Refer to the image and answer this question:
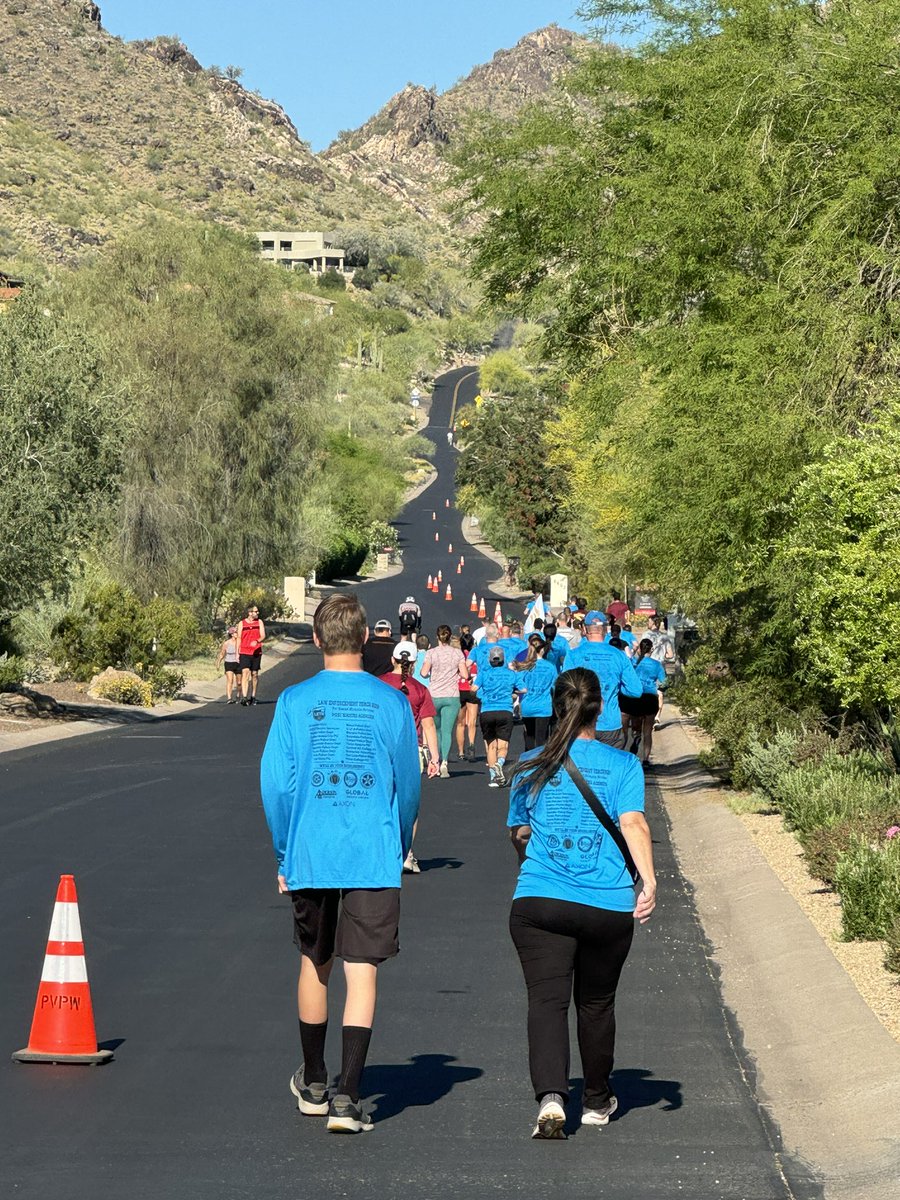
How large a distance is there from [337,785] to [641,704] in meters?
13.2

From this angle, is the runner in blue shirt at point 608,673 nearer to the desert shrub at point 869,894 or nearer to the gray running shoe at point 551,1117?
the desert shrub at point 869,894

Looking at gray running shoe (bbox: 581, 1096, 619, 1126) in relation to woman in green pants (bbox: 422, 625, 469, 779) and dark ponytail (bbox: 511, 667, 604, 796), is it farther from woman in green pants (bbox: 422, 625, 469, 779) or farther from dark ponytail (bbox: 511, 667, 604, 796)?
woman in green pants (bbox: 422, 625, 469, 779)

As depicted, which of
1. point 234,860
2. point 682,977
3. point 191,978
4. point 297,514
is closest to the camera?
point 191,978

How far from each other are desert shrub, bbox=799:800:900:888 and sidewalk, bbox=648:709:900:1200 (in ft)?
1.13

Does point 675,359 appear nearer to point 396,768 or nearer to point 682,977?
point 682,977

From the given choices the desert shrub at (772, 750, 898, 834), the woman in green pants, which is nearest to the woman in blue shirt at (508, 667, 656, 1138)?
the desert shrub at (772, 750, 898, 834)

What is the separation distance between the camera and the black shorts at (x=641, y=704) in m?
18.7

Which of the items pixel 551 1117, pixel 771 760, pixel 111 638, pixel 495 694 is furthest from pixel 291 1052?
pixel 111 638

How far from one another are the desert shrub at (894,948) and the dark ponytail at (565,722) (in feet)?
12.7

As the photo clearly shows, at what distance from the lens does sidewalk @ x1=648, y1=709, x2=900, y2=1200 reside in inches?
275

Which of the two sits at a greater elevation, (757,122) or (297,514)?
(757,122)

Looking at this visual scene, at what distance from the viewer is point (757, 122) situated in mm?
18766

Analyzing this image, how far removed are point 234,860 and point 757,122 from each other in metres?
9.35

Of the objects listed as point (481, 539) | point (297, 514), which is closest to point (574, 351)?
point (297, 514)
